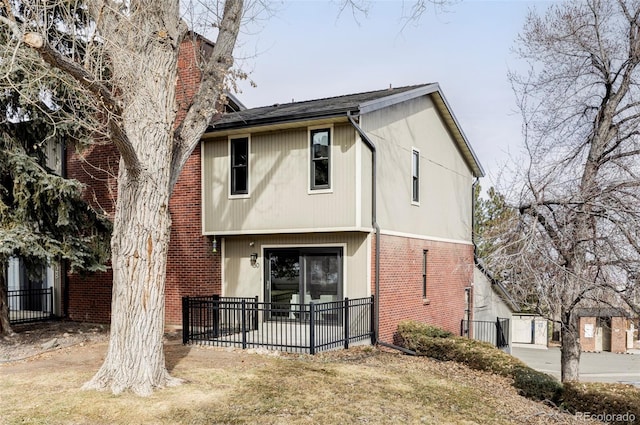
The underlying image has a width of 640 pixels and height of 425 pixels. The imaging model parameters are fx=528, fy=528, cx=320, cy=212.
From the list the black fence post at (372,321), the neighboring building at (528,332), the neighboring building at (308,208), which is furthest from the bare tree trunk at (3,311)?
the neighboring building at (528,332)

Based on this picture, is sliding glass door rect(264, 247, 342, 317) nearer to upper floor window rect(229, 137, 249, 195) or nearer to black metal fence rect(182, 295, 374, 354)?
black metal fence rect(182, 295, 374, 354)

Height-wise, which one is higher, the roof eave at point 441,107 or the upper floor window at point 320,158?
the roof eave at point 441,107

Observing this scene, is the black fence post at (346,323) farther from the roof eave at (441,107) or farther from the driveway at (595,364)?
the driveway at (595,364)

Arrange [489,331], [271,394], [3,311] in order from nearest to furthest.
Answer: [271,394] → [3,311] → [489,331]

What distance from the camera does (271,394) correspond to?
7.47m

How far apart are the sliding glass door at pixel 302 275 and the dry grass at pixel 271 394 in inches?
98.6

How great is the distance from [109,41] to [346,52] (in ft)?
26.4

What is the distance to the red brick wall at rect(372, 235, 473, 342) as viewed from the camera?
13.4 meters

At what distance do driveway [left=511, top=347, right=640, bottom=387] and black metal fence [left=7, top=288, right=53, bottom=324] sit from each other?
62.6ft

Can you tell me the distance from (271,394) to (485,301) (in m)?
15.8

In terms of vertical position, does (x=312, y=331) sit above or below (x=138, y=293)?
below

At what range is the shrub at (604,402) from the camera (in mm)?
8906

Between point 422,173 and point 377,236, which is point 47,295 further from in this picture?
point 422,173

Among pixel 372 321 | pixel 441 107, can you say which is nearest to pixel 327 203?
pixel 372 321
